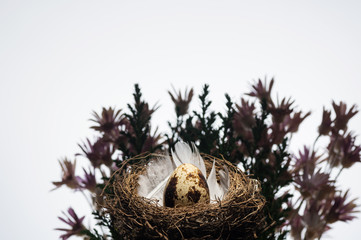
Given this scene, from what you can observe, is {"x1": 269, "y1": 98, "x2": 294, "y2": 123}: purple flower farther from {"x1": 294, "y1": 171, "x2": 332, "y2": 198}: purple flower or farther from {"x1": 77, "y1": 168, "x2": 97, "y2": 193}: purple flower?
{"x1": 77, "y1": 168, "x2": 97, "y2": 193}: purple flower

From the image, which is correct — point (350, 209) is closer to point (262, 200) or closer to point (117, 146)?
point (262, 200)

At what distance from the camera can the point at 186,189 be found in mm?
1118

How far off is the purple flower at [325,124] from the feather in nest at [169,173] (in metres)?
0.39

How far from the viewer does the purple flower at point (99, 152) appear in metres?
1.37

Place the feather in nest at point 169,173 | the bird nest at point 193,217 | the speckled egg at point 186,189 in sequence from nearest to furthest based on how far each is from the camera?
the bird nest at point 193,217 → the speckled egg at point 186,189 → the feather in nest at point 169,173

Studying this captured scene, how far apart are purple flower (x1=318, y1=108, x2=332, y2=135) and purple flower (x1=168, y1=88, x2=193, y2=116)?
51 centimetres

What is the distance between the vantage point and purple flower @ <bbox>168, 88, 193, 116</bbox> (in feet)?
4.71

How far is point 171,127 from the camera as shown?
4.64 feet

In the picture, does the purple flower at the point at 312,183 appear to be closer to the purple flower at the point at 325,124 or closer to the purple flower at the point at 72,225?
the purple flower at the point at 325,124

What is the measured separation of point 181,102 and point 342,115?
609mm

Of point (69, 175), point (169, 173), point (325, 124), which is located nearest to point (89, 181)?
point (69, 175)

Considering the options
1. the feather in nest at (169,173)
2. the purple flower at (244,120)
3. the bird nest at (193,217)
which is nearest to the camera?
the bird nest at (193,217)

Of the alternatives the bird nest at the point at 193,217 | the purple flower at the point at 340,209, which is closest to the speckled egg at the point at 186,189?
the bird nest at the point at 193,217

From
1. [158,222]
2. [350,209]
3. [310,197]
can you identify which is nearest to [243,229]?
[158,222]
